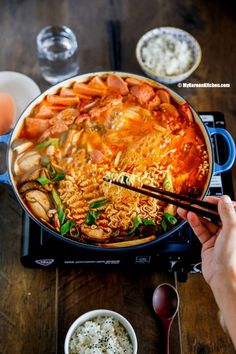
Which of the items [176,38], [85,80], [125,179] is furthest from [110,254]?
[176,38]

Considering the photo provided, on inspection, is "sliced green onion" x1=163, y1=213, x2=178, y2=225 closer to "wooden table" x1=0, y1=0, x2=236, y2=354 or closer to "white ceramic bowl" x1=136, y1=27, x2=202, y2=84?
"wooden table" x1=0, y1=0, x2=236, y2=354

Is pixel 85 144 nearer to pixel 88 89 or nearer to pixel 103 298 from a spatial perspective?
pixel 88 89

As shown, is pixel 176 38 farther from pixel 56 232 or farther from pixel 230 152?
pixel 56 232

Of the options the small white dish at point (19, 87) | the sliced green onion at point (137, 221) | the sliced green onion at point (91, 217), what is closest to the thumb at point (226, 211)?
the sliced green onion at point (137, 221)

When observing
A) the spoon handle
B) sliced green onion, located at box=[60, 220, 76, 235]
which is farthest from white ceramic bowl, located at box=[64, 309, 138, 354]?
sliced green onion, located at box=[60, 220, 76, 235]

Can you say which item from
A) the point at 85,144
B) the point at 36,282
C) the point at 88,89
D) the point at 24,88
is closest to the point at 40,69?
the point at 24,88

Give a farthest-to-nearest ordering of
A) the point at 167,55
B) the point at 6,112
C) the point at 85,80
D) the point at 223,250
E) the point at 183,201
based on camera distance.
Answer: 1. the point at 167,55
2. the point at 6,112
3. the point at 85,80
4. the point at 183,201
5. the point at 223,250

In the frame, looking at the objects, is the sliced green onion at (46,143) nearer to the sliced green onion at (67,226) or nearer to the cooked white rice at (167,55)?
the sliced green onion at (67,226)
